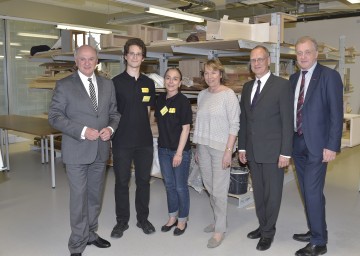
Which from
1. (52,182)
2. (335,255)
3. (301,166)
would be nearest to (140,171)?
(301,166)

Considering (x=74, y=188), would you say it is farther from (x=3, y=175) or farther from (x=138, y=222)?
(x=3, y=175)

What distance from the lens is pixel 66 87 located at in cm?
271

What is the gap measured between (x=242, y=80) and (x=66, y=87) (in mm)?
2351

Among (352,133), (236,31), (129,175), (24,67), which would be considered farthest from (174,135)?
(24,67)

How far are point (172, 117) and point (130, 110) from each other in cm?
35

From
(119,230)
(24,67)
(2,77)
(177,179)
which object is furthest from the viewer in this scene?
(24,67)

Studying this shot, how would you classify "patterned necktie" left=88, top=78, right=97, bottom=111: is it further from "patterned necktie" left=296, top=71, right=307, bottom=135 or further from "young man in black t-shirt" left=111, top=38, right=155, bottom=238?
"patterned necktie" left=296, top=71, right=307, bottom=135

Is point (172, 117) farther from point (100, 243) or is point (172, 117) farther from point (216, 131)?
point (100, 243)

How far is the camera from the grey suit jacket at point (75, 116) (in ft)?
8.82

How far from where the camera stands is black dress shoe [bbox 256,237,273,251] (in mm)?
3094

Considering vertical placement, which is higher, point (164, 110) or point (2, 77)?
point (2, 77)

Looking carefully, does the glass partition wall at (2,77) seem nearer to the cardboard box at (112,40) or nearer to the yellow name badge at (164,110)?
the cardboard box at (112,40)

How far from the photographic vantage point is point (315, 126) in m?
2.80

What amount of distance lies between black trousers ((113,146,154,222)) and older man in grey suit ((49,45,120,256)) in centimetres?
22
